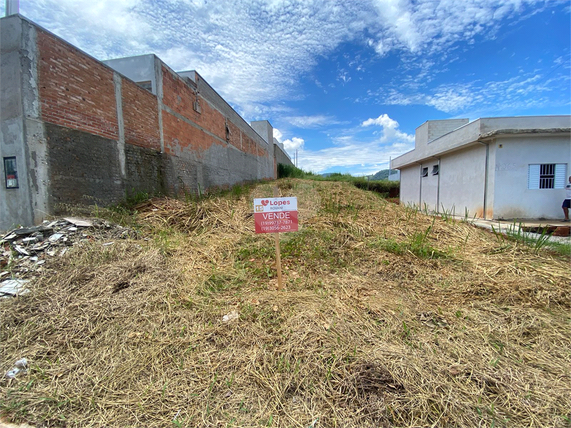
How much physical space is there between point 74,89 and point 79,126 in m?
0.69

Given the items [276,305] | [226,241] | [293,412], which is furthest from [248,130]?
[293,412]

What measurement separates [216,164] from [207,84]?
3.34 metres

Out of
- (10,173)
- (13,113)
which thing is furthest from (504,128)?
(10,173)

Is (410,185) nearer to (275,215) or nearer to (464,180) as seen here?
(464,180)

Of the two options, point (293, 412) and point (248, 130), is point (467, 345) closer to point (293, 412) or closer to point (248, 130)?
point (293, 412)

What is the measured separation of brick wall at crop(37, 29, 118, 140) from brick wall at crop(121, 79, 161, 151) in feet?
1.20

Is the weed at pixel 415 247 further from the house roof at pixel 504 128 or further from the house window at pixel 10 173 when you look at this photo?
the house roof at pixel 504 128

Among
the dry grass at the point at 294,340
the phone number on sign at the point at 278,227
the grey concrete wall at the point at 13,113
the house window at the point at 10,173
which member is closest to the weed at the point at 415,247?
the dry grass at the point at 294,340

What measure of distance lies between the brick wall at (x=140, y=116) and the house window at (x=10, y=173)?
6.92 feet

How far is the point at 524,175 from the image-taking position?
8195 mm

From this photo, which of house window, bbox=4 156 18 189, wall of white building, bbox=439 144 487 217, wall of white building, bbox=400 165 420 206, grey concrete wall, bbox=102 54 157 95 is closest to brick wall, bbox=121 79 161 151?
grey concrete wall, bbox=102 54 157 95

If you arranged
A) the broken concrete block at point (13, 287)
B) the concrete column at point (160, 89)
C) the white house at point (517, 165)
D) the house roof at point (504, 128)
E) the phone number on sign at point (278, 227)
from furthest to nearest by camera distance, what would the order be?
the white house at point (517, 165)
the house roof at point (504, 128)
the concrete column at point (160, 89)
the phone number on sign at point (278, 227)
the broken concrete block at point (13, 287)

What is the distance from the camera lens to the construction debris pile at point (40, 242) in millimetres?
2857

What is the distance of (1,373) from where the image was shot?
72.9 inches
